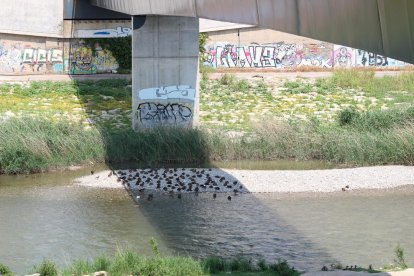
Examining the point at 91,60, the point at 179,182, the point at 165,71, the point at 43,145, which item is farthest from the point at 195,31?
the point at 91,60

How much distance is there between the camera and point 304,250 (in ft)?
52.5

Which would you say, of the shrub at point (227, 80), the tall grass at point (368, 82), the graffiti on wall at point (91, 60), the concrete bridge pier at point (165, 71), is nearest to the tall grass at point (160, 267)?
the concrete bridge pier at point (165, 71)

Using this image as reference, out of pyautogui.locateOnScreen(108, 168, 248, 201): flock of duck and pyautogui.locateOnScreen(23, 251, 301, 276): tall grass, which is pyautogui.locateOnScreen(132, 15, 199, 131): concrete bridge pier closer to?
pyautogui.locateOnScreen(108, 168, 248, 201): flock of duck

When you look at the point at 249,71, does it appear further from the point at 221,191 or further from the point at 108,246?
the point at 108,246

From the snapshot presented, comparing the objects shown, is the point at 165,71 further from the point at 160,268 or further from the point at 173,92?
the point at 160,268

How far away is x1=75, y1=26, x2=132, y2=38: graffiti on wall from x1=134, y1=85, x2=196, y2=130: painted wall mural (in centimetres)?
2106

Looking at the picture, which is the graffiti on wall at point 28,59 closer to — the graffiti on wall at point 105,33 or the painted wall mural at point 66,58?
the painted wall mural at point 66,58

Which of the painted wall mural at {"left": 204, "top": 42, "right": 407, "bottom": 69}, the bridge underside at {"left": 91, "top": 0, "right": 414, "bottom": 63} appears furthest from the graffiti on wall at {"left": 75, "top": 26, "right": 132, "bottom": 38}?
the bridge underside at {"left": 91, "top": 0, "right": 414, "bottom": 63}

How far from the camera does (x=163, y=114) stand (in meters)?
30.6

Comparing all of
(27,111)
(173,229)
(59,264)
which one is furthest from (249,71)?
(59,264)

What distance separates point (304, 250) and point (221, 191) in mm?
6846

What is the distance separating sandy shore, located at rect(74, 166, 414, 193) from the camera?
2300 cm

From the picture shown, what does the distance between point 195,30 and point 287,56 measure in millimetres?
23234

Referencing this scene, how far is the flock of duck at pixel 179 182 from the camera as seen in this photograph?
2262 cm
